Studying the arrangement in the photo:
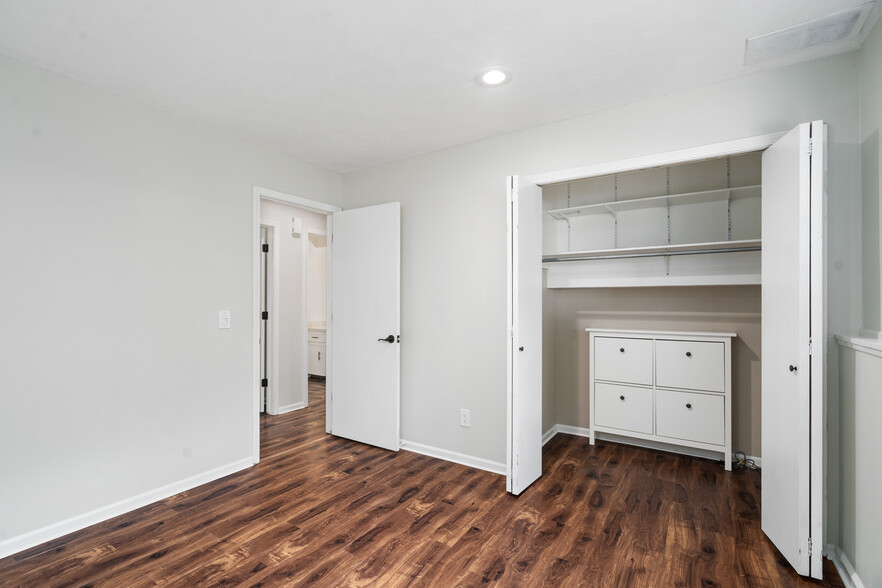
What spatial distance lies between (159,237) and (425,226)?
186 centimetres

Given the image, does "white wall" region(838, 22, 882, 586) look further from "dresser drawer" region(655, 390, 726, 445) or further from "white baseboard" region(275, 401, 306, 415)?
"white baseboard" region(275, 401, 306, 415)

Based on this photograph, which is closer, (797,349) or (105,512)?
(797,349)

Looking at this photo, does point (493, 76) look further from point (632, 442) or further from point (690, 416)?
point (632, 442)

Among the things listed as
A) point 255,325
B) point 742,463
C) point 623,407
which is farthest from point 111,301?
point 742,463

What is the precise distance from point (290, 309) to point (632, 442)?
3.69m

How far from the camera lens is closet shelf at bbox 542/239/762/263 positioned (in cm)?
308

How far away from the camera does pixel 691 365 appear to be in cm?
334

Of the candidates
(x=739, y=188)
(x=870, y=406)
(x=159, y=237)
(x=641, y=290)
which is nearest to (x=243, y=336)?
(x=159, y=237)

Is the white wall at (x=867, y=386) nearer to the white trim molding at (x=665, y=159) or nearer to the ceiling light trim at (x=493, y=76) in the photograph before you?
the white trim molding at (x=665, y=159)

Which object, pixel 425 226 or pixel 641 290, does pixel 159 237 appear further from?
pixel 641 290

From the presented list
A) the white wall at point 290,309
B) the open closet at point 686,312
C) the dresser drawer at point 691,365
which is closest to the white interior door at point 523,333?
the open closet at point 686,312

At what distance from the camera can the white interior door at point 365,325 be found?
365cm

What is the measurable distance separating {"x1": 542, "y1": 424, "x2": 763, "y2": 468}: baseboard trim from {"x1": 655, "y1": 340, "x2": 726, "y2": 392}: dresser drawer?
552 millimetres

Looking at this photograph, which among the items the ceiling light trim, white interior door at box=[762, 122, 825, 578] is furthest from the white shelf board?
the ceiling light trim
